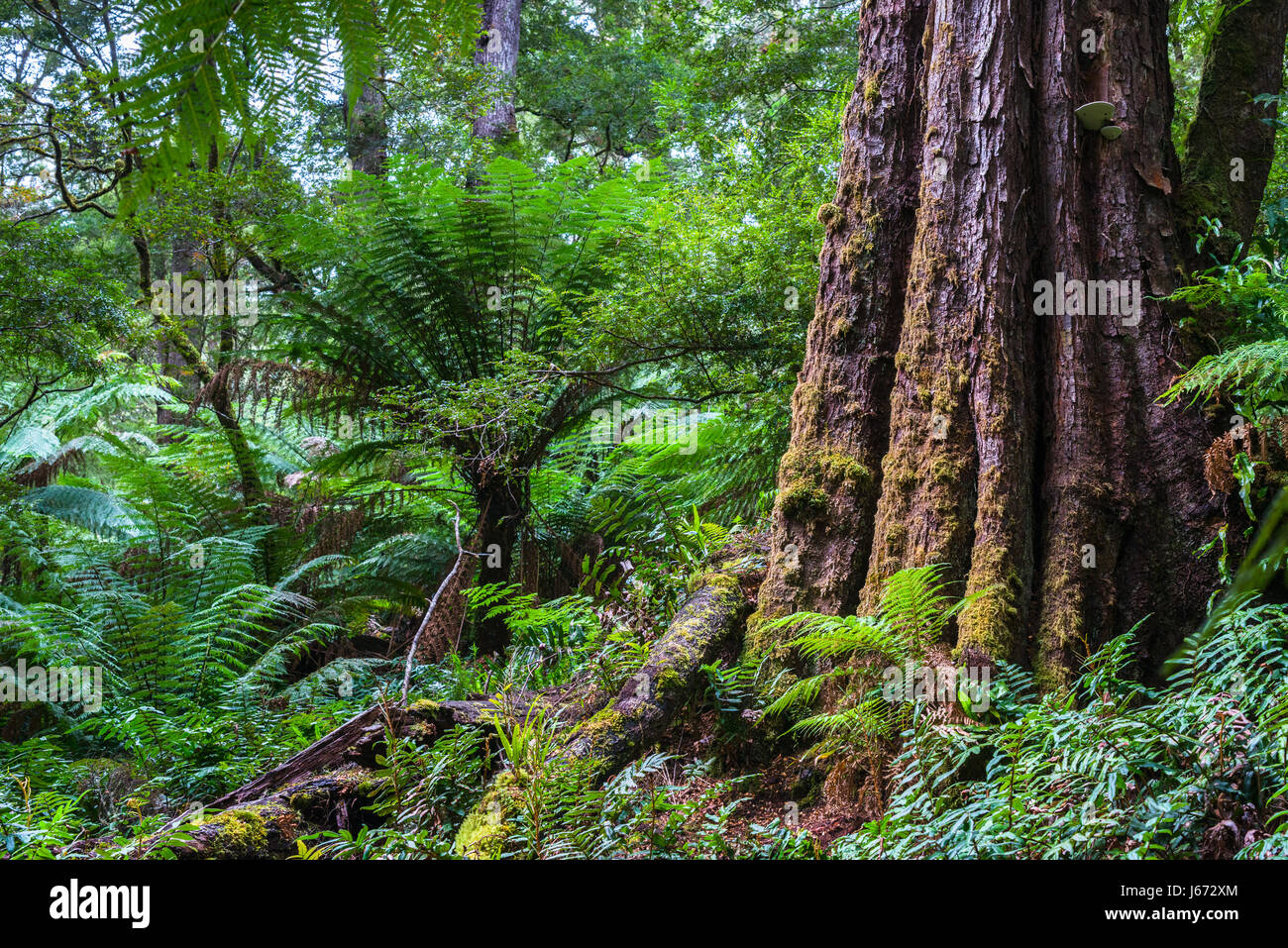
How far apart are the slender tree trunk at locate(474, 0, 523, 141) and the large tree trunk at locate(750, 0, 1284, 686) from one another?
5155 millimetres

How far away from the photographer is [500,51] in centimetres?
810

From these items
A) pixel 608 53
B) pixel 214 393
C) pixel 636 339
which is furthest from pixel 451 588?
pixel 608 53

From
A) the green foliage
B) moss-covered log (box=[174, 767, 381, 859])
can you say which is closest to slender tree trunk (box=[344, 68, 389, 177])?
moss-covered log (box=[174, 767, 381, 859])

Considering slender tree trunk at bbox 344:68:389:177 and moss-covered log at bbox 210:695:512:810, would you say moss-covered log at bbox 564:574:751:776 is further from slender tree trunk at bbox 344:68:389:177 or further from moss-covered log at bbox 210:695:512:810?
slender tree trunk at bbox 344:68:389:177

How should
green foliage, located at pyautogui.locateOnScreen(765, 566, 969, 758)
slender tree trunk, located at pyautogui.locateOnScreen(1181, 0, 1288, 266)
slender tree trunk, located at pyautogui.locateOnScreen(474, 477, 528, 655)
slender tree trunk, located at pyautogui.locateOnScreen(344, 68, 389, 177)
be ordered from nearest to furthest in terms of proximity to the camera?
green foliage, located at pyautogui.locateOnScreen(765, 566, 969, 758) < slender tree trunk, located at pyautogui.locateOnScreen(1181, 0, 1288, 266) < slender tree trunk, located at pyautogui.locateOnScreen(474, 477, 528, 655) < slender tree trunk, located at pyautogui.locateOnScreen(344, 68, 389, 177)

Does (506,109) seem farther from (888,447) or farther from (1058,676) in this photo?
(1058,676)

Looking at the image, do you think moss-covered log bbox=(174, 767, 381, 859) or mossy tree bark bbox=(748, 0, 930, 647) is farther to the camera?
mossy tree bark bbox=(748, 0, 930, 647)

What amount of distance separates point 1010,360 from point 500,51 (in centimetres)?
710

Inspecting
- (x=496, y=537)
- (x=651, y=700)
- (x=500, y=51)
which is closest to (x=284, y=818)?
(x=651, y=700)

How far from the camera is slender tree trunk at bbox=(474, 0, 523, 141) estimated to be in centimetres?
742

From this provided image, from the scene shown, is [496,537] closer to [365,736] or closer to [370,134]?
[365,736]

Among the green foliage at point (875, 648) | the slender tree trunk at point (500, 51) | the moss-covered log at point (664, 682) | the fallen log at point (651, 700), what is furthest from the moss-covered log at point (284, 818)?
the slender tree trunk at point (500, 51)

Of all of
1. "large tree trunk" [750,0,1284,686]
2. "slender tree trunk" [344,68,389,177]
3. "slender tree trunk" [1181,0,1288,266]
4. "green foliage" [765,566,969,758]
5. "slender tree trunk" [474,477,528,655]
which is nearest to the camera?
"green foliage" [765,566,969,758]

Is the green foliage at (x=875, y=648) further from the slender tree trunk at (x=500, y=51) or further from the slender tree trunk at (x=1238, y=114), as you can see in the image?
the slender tree trunk at (x=500, y=51)
